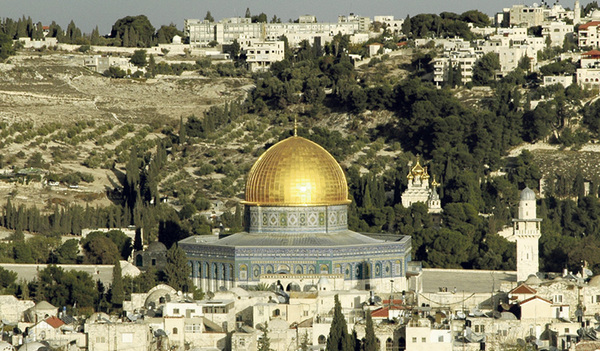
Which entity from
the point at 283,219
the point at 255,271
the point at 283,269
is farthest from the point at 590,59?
the point at 255,271

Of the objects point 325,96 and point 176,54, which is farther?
point 176,54

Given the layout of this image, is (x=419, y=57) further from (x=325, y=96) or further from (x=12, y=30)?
(x=12, y=30)

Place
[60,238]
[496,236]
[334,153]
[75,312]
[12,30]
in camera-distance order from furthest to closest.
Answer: [12,30], [334,153], [60,238], [496,236], [75,312]

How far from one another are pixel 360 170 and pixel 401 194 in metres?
9.00

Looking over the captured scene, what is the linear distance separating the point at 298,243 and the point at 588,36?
58.9m

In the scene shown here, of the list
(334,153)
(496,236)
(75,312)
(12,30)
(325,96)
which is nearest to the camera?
(75,312)

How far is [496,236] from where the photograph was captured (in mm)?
54625

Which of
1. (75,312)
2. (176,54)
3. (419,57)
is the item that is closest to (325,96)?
(419,57)

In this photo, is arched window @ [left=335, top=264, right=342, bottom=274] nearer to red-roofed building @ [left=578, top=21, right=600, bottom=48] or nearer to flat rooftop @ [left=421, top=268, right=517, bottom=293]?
flat rooftop @ [left=421, top=268, right=517, bottom=293]

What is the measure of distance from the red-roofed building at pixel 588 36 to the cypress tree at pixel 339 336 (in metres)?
68.2

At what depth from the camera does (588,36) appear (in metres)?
102

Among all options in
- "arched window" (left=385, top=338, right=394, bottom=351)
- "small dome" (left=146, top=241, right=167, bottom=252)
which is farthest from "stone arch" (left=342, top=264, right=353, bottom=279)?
"arched window" (left=385, top=338, right=394, bottom=351)

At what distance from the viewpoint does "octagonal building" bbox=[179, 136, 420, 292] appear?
4531cm

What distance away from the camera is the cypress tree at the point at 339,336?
3500 cm
